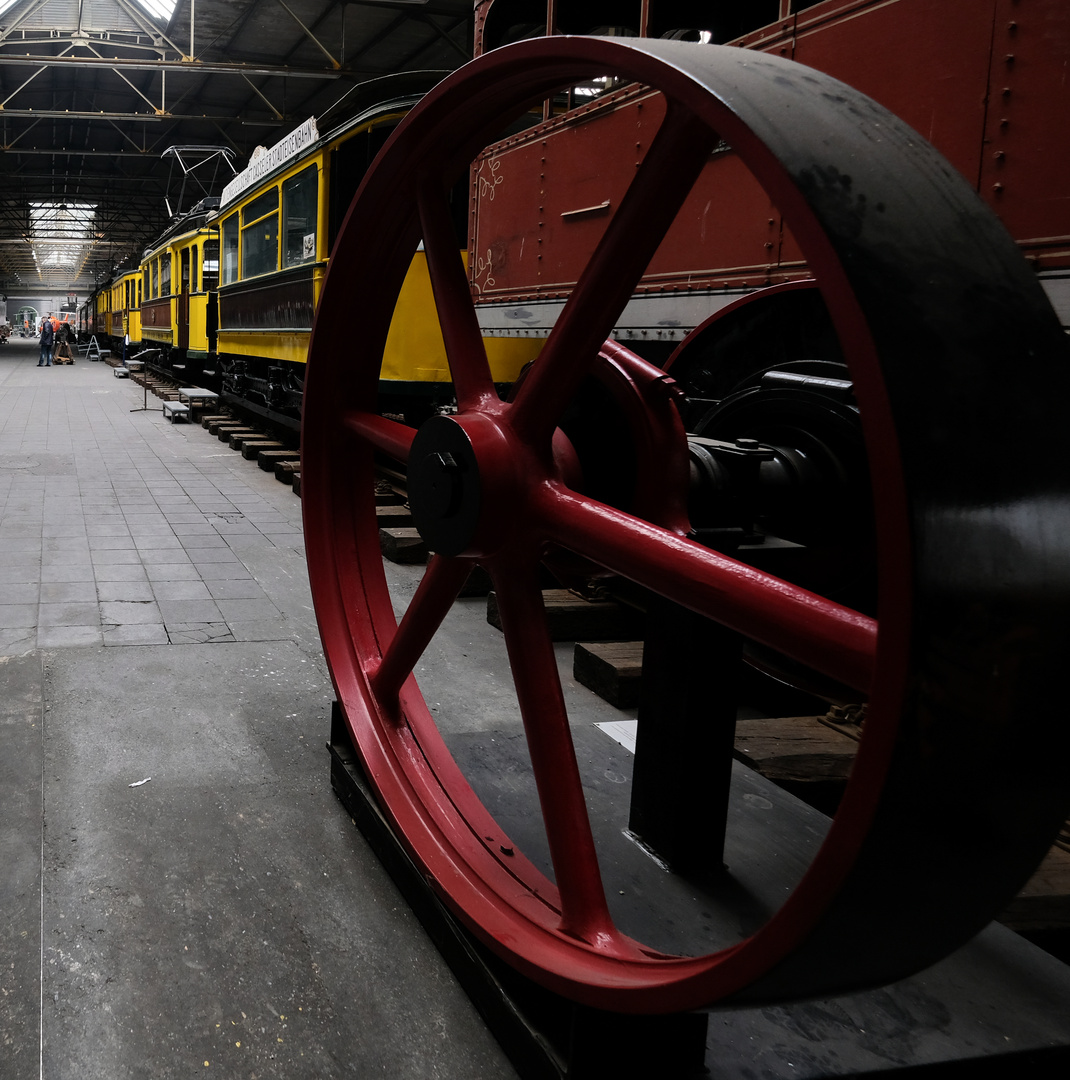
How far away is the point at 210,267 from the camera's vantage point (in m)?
14.8

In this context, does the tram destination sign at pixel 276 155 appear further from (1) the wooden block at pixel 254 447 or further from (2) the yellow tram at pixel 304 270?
(1) the wooden block at pixel 254 447

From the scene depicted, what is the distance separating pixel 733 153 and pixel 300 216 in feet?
19.6

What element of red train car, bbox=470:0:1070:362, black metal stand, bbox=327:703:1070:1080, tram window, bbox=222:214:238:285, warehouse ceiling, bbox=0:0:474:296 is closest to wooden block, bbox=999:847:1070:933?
black metal stand, bbox=327:703:1070:1080

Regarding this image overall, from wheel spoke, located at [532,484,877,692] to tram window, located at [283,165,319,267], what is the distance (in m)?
6.86

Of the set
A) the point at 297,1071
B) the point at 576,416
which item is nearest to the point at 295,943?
the point at 297,1071

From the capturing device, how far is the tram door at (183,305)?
17.2 metres

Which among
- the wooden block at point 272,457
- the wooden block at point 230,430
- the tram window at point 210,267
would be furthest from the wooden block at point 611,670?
the tram window at point 210,267

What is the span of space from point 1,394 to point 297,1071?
16254mm

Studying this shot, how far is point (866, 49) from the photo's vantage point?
2715 mm

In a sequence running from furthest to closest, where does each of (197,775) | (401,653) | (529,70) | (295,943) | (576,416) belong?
(197,775) < (401,653) < (295,943) < (576,416) < (529,70)

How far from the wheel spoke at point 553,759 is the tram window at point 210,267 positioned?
13.9 m

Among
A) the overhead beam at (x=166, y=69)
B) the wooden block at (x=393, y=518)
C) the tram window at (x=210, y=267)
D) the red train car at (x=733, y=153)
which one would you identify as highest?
the overhead beam at (x=166, y=69)

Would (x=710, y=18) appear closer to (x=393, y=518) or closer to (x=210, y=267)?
(x=393, y=518)

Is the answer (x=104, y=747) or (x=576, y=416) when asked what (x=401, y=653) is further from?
(x=104, y=747)
